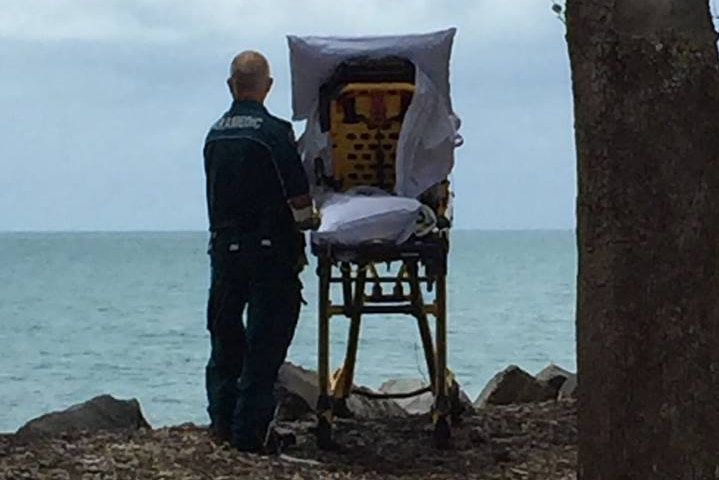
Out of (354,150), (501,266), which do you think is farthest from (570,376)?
(501,266)

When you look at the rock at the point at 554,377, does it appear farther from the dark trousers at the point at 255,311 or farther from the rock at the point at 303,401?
the dark trousers at the point at 255,311

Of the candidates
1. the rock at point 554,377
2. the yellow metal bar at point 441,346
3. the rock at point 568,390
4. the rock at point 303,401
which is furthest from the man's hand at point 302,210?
the rock at point 554,377

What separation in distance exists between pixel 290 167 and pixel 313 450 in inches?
49.1

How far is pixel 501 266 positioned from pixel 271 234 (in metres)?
62.6

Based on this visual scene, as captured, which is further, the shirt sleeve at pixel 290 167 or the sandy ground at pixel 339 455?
the shirt sleeve at pixel 290 167

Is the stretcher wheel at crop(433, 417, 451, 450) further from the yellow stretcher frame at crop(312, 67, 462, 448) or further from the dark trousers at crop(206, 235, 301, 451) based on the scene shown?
the dark trousers at crop(206, 235, 301, 451)

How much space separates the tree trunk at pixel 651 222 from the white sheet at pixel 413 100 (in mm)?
2920

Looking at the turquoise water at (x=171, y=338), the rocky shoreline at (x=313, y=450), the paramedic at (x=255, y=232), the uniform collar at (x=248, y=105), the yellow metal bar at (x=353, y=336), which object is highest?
the uniform collar at (x=248, y=105)

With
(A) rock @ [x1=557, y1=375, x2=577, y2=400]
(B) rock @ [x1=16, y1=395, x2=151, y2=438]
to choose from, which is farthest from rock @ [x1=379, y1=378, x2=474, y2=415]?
(B) rock @ [x1=16, y1=395, x2=151, y2=438]

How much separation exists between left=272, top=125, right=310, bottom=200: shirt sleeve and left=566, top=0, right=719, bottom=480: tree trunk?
243 cm

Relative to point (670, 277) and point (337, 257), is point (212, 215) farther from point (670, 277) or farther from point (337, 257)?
point (670, 277)

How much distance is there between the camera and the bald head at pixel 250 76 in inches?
292

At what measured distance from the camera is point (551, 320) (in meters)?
31.3

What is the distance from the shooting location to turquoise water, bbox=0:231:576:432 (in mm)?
18797
